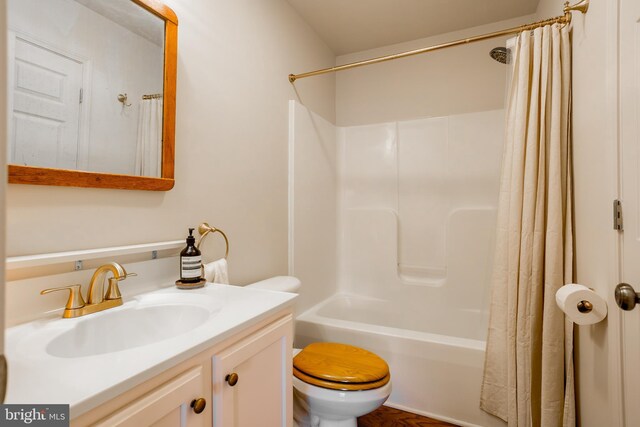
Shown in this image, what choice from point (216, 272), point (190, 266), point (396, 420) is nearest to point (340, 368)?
point (396, 420)

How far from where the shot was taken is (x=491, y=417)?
1.62 metres

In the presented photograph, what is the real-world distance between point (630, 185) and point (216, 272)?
1.42 m

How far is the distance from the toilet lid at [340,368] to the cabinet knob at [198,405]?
83cm

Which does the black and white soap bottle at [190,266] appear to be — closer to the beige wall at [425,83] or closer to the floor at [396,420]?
the floor at [396,420]

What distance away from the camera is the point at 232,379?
2.60 feet

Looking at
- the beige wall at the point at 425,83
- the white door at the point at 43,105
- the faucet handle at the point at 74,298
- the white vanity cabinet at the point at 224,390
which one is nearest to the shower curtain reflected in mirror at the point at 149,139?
the white door at the point at 43,105

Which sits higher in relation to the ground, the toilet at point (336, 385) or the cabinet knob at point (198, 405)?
the cabinet knob at point (198, 405)

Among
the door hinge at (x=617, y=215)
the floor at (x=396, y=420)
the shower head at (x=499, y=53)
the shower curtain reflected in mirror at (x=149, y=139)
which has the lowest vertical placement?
the floor at (x=396, y=420)

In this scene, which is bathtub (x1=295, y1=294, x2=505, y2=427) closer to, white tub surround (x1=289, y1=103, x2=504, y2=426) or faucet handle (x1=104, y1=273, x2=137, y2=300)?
white tub surround (x1=289, y1=103, x2=504, y2=426)

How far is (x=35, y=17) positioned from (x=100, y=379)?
976mm

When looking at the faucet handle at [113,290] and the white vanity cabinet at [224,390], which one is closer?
the white vanity cabinet at [224,390]

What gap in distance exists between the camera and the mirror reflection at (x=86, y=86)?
0.84 meters

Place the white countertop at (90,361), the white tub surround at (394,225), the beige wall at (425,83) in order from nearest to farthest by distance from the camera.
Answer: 1. the white countertop at (90,361)
2. the white tub surround at (394,225)
3. the beige wall at (425,83)

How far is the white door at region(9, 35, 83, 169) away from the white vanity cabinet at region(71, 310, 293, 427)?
70 centimetres
